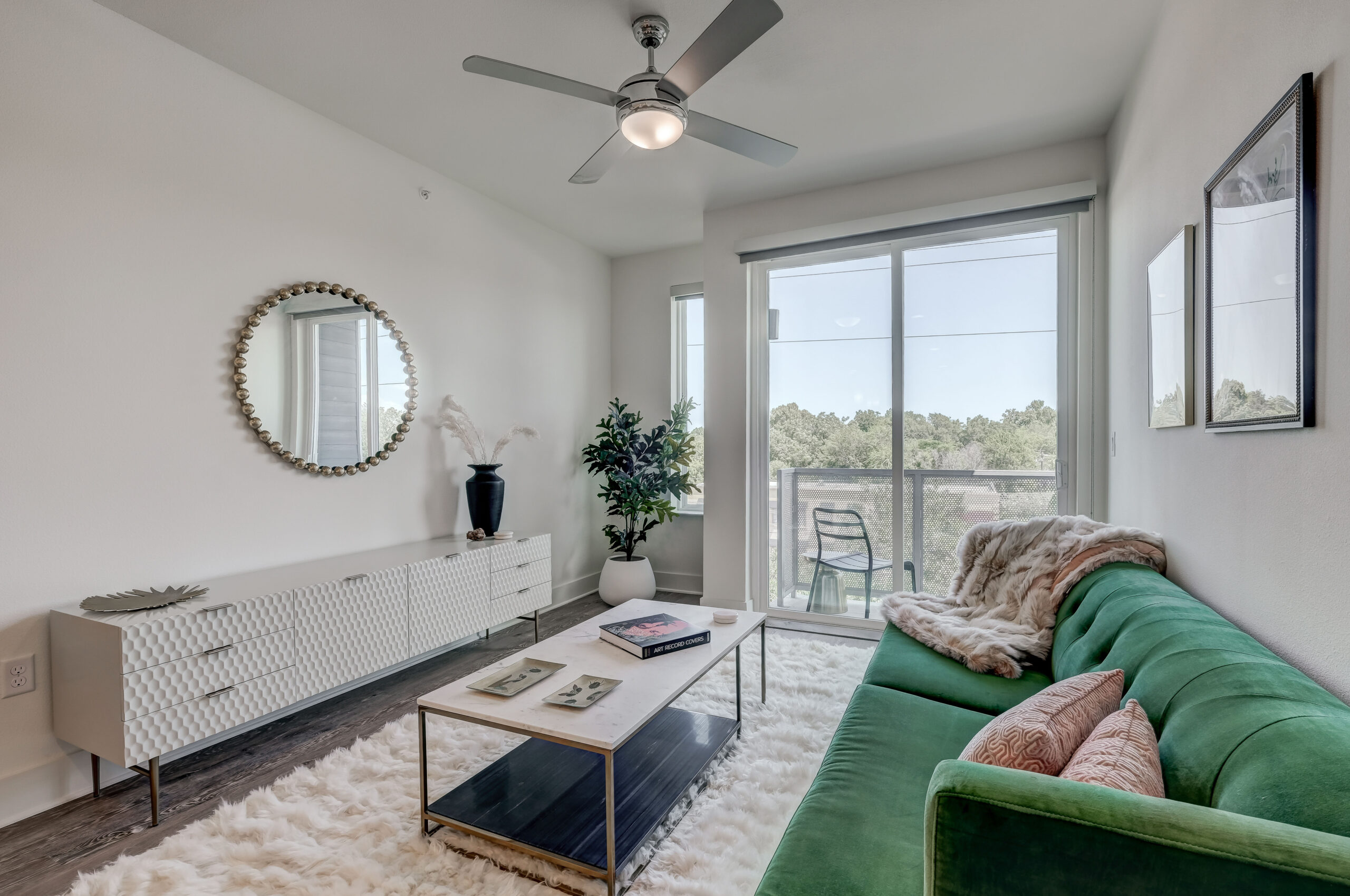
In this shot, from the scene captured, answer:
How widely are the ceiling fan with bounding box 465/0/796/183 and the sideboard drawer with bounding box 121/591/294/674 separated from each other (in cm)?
186

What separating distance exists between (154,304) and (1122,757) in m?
2.99

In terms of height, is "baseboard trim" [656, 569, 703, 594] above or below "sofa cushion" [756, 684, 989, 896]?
below

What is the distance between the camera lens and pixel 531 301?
4.11 meters

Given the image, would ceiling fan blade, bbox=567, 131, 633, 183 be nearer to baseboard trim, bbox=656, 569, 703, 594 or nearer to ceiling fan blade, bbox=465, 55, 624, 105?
ceiling fan blade, bbox=465, 55, 624, 105

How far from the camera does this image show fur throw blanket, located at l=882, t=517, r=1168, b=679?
195cm

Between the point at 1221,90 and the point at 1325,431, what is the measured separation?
99 centimetres

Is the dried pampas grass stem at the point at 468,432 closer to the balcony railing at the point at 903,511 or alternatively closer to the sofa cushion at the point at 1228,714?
the balcony railing at the point at 903,511

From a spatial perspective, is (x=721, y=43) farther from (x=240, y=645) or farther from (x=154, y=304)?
(x=240, y=645)

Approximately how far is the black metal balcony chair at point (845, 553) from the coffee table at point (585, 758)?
1.63 metres

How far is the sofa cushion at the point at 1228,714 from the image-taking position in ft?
2.44

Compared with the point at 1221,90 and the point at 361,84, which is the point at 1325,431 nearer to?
the point at 1221,90

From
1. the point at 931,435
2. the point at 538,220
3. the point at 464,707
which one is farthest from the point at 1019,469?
the point at 538,220

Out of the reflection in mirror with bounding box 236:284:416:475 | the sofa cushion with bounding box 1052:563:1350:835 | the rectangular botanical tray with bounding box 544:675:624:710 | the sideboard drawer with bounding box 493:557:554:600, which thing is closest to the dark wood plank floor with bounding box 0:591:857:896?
the sideboard drawer with bounding box 493:557:554:600

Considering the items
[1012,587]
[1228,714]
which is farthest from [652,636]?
[1228,714]
